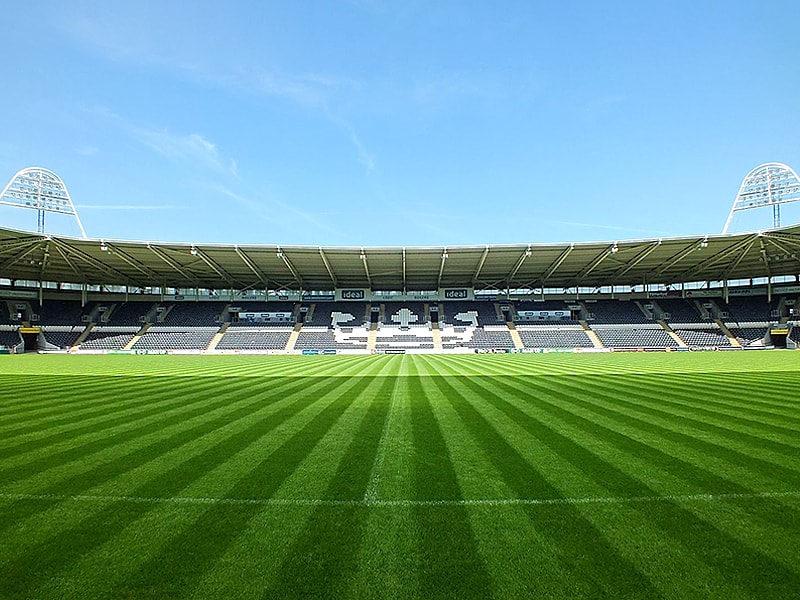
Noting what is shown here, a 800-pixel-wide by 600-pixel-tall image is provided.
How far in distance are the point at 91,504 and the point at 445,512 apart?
394cm

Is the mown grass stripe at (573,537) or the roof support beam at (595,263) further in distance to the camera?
the roof support beam at (595,263)

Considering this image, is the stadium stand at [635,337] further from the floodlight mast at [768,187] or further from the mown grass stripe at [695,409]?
the mown grass stripe at [695,409]

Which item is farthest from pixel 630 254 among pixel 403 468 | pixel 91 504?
pixel 91 504

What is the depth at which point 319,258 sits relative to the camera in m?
46.4

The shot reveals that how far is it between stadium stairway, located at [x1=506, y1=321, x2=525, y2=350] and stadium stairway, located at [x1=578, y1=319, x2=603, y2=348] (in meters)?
8.12

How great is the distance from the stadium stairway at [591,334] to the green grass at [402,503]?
40.0 metres

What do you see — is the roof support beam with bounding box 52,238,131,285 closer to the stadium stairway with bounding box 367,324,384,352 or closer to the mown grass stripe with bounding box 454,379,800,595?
the stadium stairway with bounding box 367,324,384,352

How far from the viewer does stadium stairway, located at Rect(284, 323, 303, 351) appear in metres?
48.5

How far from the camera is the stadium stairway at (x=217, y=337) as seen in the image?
47938mm

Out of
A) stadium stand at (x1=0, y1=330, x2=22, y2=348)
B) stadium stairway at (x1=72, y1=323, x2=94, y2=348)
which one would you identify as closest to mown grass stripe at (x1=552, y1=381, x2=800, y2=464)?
stadium stairway at (x1=72, y1=323, x2=94, y2=348)

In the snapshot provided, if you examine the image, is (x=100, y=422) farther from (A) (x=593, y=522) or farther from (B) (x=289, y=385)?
(A) (x=593, y=522)

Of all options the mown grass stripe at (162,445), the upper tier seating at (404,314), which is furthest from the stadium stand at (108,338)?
the mown grass stripe at (162,445)

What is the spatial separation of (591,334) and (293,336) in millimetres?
36440

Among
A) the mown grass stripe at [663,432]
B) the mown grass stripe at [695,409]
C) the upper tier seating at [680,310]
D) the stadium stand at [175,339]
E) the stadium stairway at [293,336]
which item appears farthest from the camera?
the upper tier seating at [680,310]
